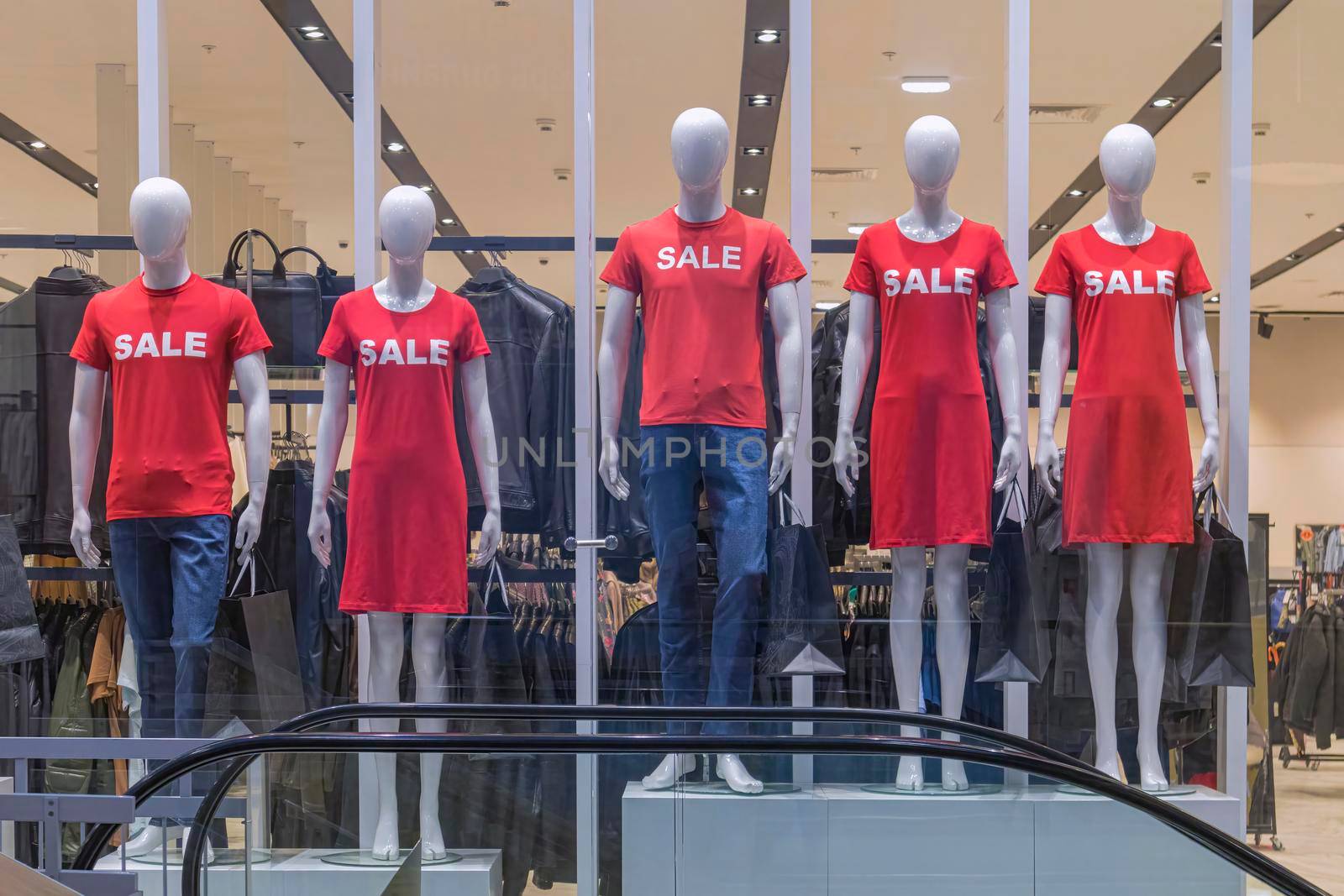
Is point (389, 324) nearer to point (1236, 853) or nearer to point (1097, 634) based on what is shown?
point (1097, 634)

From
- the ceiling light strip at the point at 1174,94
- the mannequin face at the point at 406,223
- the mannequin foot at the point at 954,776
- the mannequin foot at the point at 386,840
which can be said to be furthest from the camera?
the ceiling light strip at the point at 1174,94

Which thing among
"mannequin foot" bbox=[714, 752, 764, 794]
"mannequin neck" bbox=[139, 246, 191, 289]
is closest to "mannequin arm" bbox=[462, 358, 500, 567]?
"mannequin neck" bbox=[139, 246, 191, 289]

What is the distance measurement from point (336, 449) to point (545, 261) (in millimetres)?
927

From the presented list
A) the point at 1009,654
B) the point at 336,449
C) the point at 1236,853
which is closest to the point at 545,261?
the point at 336,449


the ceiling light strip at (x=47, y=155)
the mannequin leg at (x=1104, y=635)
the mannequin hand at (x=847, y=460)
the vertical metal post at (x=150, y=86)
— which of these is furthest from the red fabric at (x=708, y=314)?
the ceiling light strip at (x=47, y=155)

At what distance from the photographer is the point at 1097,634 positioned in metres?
3.78

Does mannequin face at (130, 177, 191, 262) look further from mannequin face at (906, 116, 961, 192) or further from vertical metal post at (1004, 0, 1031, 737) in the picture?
vertical metal post at (1004, 0, 1031, 737)

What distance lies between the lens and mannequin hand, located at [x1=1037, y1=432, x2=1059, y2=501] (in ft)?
11.9

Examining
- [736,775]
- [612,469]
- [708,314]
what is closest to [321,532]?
[612,469]

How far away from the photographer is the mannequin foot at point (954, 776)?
318cm

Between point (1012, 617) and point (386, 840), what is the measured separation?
1857 mm

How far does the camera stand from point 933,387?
11.8ft

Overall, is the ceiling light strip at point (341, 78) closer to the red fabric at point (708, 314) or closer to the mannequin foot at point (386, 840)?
the red fabric at point (708, 314)

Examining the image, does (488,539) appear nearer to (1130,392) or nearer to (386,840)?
(386,840)
